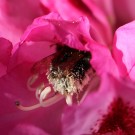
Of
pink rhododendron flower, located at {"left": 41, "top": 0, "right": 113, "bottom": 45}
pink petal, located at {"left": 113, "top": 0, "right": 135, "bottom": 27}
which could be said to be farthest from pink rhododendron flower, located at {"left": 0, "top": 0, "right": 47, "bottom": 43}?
pink petal, located at {"left": 113, "top": 0, "right": 135, "bottom": 27}

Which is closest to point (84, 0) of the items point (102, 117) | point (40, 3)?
point (40, 3)

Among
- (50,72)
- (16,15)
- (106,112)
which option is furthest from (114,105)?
(16,15)

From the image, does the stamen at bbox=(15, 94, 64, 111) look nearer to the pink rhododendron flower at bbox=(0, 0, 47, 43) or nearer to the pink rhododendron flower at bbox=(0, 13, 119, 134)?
the pink rhododendron flower at bbox=(0, 13, 119, 134)

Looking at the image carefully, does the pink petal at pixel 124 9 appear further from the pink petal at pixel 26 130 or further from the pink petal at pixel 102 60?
the pink petal at pixel 26 130

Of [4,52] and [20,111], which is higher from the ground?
[4,52]

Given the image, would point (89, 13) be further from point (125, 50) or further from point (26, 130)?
point (26, 130)

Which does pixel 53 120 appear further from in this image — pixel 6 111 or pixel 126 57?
pixel 126 57
